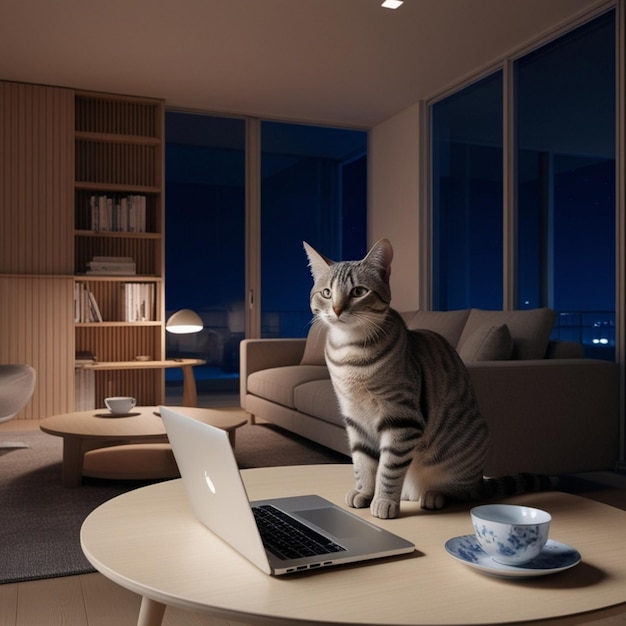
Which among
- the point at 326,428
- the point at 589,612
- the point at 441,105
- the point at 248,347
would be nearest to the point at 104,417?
the point at 326,428

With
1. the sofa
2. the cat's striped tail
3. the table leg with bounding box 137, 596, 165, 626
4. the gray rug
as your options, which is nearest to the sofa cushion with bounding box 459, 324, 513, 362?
the sofa

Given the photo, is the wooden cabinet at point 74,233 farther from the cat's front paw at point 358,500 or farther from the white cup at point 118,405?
the cat's front paw at point 358,500

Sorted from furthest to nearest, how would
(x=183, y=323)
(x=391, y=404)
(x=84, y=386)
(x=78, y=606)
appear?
(x=84, y=386)
(x=183, y=323)
(x=78, y=606)
(x=391, y=404)

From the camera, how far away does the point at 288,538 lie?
101 centimetres

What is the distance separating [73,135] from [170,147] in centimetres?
87

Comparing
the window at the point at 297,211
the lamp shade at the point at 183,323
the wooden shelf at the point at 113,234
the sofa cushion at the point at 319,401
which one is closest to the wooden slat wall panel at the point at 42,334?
the wooden shelf at the point at 113,234

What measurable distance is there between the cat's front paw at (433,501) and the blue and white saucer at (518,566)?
22 cm

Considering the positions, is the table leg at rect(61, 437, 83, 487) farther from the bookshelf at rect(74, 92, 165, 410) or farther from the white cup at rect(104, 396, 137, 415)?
the bookshelf at rect(74, 92, 165, 410)

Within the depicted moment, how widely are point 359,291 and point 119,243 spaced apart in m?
4.86

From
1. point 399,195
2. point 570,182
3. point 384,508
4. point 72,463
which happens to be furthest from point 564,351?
point 399,195

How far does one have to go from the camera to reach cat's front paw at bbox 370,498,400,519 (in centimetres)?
117

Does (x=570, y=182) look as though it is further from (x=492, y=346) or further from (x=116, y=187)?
(x=116, y=187)

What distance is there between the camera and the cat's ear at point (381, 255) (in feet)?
4.31

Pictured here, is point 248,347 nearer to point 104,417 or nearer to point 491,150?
point 104,417
